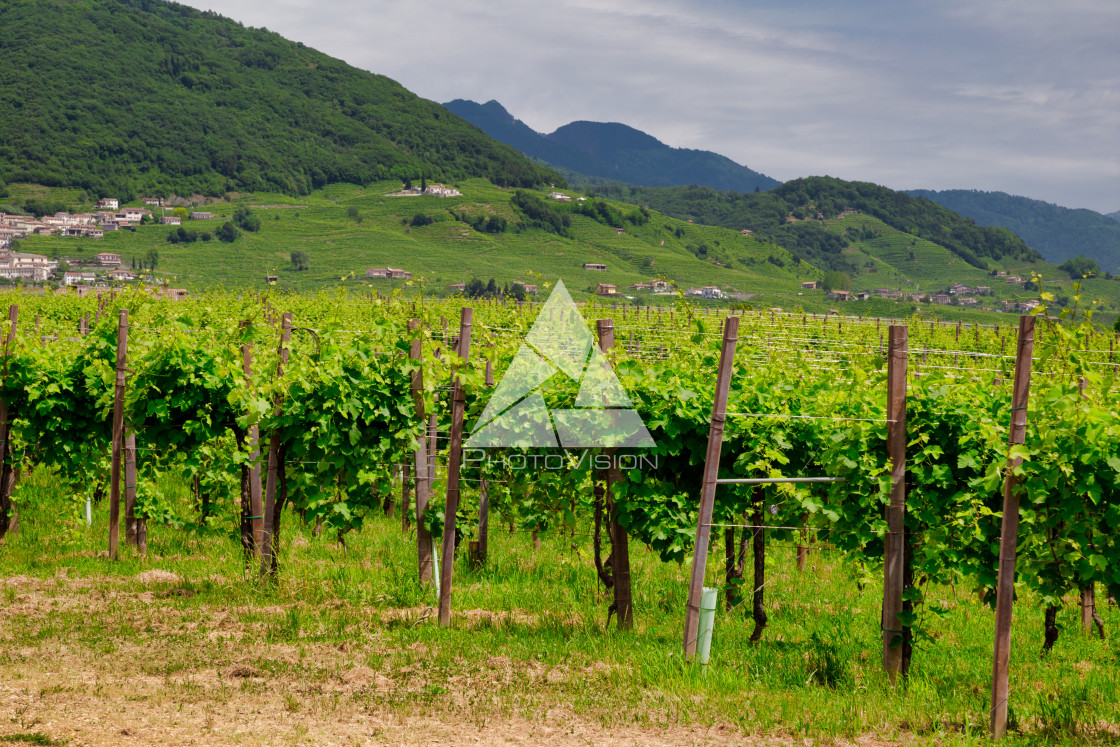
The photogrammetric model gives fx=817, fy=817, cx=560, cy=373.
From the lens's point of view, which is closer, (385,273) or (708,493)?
(708,493)

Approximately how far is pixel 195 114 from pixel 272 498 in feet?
527

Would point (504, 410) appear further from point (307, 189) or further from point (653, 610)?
point (307, 189)

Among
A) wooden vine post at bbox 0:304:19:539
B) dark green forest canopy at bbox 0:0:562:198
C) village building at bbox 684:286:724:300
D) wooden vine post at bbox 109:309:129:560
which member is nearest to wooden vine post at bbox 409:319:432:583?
wooden vine post at bbox 109:309:129:560

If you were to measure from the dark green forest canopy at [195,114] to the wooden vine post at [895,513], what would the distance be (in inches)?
5475

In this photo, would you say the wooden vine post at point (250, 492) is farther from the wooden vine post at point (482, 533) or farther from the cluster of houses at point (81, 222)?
the cluster of houses at point (81, 222)

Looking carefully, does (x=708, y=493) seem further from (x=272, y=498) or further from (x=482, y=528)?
(x=272, y=498)

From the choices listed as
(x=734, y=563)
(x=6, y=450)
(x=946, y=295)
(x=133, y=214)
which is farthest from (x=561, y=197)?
(x=734, y=563)

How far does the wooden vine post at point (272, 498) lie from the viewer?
22.5 ft

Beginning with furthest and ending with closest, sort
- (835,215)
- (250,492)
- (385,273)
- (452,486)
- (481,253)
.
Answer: (835,215) < (481,253) < (385,273) < (250,492) < (452,486)

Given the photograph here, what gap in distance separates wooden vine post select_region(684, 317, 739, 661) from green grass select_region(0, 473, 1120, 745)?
27cm

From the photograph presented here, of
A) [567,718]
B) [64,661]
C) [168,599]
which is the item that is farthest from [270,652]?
[567,718]

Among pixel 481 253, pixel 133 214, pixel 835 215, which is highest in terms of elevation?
pixel 835 215

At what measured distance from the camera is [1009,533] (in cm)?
437

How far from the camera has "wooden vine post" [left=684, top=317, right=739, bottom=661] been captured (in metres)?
5.25
